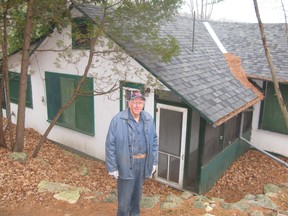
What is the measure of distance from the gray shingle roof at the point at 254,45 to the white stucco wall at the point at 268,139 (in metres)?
1.40

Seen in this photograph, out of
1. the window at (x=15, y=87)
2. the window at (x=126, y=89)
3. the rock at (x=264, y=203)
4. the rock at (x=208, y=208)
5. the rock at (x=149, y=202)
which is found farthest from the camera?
the window at (x=15, y=87)

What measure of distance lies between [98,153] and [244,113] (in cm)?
543

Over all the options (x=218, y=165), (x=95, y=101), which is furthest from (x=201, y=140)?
(x=95, y=101)

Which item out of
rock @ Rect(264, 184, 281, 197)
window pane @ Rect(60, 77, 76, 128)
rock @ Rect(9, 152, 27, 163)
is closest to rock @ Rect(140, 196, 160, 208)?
rock @ Rect(264, 184, 281, 197)

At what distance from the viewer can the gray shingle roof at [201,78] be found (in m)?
6.84

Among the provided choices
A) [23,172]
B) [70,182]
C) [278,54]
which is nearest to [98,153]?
[70,182]

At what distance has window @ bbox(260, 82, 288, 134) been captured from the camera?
9867mm

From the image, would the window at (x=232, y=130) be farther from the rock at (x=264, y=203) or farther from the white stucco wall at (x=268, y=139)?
the rock at (x=264, y=203)

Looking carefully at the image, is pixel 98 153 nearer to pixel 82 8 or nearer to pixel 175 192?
pixel 175 192

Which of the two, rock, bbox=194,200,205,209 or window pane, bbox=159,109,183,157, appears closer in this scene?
rock, bbox=194,200,205,209

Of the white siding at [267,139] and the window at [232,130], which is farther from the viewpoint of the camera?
the white siding at [267,139]

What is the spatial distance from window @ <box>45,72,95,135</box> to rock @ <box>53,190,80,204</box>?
355 cm

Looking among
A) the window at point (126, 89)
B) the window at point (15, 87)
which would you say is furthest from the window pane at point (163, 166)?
the window at point (15, 87)

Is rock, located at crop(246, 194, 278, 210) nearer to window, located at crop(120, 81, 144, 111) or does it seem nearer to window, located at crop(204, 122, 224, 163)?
window, located at crop(204, 122, 224, 163)
